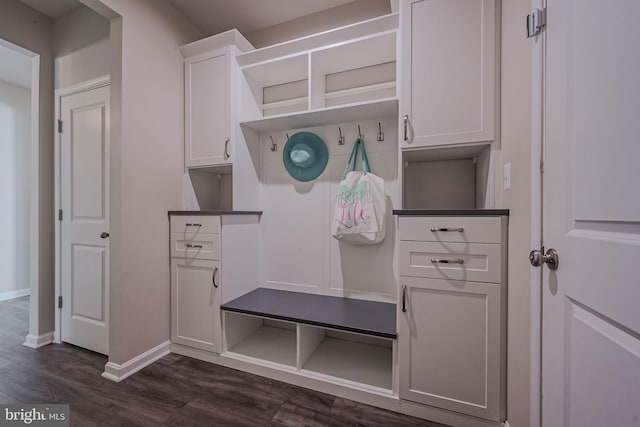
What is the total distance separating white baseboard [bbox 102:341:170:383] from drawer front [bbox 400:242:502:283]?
1801 millimetres

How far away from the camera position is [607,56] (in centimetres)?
61

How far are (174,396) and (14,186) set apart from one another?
11.8 ft

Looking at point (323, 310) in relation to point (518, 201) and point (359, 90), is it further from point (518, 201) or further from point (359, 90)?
point (359, 90)

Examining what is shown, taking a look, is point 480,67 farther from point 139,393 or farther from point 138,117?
point 139,393

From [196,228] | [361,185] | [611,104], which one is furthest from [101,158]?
[611,104]

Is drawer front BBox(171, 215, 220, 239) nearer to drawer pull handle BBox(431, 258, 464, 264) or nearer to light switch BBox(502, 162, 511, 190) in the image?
drawer pull handle BBox(431, 258, 464, 264)

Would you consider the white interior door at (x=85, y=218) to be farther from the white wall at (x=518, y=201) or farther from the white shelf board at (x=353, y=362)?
the white wall at (x=518, y=201)

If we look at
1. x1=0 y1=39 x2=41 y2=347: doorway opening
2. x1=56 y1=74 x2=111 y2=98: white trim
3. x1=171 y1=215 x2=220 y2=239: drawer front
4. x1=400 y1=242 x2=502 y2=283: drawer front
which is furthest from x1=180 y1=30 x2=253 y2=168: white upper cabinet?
x1=0 y1=39 x2=41 y2=347: doorway opening

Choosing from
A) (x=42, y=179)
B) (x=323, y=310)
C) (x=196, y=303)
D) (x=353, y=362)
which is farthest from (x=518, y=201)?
(x=42, y=179)

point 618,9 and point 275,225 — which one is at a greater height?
point 618,9

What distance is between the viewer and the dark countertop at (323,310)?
1.48 m

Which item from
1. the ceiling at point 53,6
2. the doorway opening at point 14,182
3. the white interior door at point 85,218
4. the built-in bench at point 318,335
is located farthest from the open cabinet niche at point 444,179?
the doorway opening at point 14,182

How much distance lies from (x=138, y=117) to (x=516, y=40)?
217cm

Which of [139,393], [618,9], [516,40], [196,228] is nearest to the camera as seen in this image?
[618,9]
